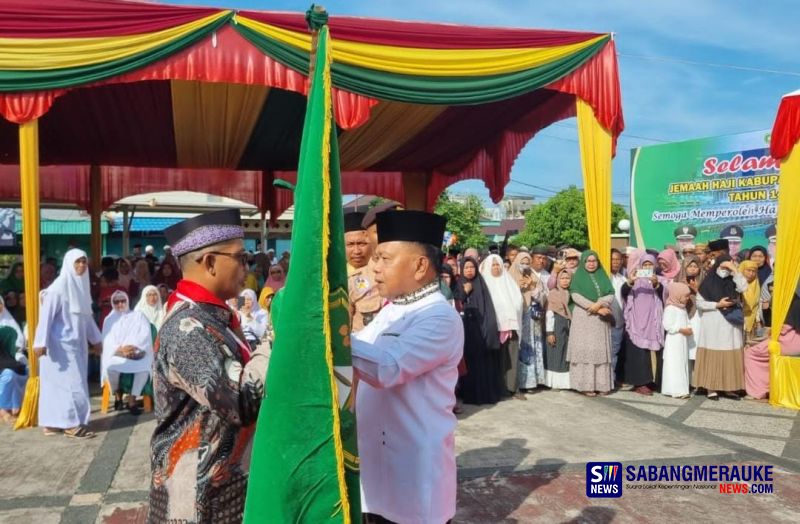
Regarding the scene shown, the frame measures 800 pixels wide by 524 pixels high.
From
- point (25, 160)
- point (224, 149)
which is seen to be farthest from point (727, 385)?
point (224, 149)

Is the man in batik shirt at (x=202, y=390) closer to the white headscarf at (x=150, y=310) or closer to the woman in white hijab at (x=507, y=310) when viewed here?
the woman in white hijab at (x=507, y=310)

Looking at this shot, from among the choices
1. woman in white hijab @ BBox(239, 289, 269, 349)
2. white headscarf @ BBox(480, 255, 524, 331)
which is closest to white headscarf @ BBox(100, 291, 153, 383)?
woman in white hijab @ BBox(239, 289, 269, 349)

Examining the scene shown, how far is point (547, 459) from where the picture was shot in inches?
187

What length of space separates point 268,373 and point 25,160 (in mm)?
5128

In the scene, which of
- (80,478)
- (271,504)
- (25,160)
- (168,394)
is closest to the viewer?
(271,504)

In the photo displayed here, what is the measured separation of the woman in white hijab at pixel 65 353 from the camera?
5.29 m

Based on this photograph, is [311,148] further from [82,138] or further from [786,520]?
[82,138]

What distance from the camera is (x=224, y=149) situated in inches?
404

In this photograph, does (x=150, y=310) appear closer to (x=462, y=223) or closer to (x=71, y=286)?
(x=71, y=286)

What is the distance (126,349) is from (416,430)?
4868mm

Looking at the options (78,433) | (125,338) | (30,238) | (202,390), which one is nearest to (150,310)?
(125,338)

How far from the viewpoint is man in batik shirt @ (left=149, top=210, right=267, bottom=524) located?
1.61 m

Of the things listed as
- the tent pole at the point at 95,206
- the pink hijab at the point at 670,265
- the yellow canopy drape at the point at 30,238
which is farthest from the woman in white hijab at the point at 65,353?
the pink hijab at the point at 670,265

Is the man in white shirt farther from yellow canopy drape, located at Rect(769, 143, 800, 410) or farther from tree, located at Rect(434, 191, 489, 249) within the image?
tree, located at Rect(434, 191, 489, 249)
